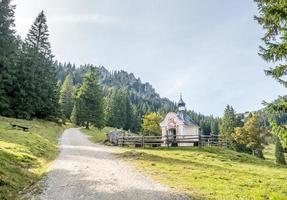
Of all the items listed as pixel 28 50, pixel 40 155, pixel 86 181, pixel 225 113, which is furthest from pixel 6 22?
pixel 225 113

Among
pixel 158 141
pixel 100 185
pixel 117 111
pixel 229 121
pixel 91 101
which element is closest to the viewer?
pixel 100 185

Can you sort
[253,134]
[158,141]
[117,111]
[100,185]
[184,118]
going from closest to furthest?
[100,185] < [158,141] < [184,118] < [253,134] < [117,111]

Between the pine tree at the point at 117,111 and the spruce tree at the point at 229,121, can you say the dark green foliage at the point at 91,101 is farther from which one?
the pine tree at the point at 117,111

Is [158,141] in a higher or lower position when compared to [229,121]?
lower

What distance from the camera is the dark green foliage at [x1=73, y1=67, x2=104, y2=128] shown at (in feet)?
217

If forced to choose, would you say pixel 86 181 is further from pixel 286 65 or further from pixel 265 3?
pixel 265 3

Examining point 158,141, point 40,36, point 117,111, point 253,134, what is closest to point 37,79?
point 40,36

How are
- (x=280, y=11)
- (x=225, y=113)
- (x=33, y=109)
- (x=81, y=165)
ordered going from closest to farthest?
1. (x=280, y=11)
2. (x=81, y=165)
3. (x=33, y=109)
4. (x=225, y=113)

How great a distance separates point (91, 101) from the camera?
221ft

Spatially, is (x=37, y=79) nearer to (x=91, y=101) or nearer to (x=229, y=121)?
(x=91, y=101)

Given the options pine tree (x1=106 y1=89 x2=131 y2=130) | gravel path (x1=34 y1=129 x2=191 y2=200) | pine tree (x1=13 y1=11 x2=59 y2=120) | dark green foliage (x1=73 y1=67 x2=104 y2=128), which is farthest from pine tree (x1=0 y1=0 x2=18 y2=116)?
pine tree (x1=106 y1=89 x2=131 y2=130)

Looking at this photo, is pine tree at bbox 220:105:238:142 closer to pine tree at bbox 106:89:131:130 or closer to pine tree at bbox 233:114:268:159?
pine tree at bbox 233:114:268:159

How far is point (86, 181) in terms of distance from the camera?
13789 mm

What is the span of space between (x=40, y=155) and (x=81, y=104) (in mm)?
45748
